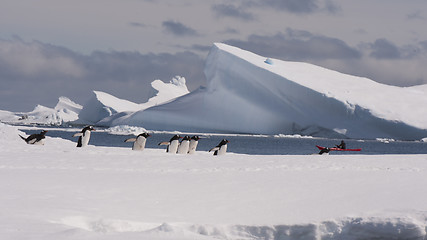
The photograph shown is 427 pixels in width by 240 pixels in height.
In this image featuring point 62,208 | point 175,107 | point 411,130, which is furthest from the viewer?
point 175,107

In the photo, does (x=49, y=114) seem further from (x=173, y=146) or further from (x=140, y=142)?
(x=173, y=146)

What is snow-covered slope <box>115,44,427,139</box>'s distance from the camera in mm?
48562

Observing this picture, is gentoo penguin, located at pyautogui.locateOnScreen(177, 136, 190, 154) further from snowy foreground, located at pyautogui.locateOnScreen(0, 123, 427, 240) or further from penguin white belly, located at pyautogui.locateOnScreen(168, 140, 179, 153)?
snowy foreground, located at pyautogui.locateOnScreen(0, 123, 427, 240)

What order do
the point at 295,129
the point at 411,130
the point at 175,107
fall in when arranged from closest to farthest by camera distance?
the point at 411,130, the point at 295,129, the point at 175,107

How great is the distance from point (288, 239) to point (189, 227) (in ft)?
3.20

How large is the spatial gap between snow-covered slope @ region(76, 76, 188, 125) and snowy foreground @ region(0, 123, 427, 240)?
6226 centimetres

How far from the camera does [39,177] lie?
339 inches

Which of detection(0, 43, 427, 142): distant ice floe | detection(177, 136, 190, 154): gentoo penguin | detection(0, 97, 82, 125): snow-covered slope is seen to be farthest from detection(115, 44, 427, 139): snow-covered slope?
detection(0, 97, 82, 125): snow-covered slope

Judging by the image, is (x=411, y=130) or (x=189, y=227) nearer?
(x=189, y=227)

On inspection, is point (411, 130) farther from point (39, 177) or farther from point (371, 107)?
point (39, 177)

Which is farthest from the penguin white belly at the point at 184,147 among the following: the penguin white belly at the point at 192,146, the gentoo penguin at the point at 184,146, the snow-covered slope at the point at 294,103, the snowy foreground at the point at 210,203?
the snow-covered slope at the point at 294,103

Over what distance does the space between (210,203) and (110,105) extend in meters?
74.3

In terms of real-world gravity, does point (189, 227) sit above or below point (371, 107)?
below

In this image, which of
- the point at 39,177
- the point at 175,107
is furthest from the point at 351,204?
the point at 175,107
